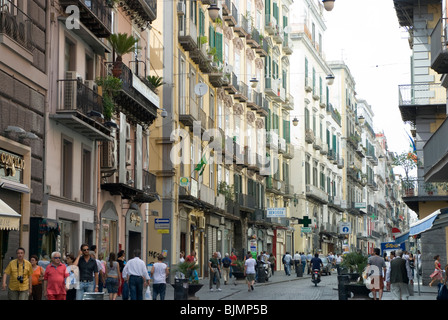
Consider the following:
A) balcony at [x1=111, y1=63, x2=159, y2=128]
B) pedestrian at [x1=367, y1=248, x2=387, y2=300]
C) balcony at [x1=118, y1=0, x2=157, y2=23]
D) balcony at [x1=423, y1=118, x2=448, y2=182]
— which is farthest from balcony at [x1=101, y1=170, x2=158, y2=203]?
balcony at [x1=423, y1=118, x2=448, y2=182]

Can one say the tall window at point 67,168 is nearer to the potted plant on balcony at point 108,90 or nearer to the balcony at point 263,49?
the potted plant on balcony at point 108,90

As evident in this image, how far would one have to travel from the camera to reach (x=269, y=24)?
58781 mm

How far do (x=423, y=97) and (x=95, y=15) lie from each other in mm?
16162

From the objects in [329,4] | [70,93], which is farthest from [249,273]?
[329,4]

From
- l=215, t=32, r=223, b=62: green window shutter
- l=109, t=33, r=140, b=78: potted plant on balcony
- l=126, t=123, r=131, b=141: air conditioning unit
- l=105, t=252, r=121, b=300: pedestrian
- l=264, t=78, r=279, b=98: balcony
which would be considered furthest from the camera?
l=264, t=78, r=279, b=98: balcony

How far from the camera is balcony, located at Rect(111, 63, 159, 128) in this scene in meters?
30.1

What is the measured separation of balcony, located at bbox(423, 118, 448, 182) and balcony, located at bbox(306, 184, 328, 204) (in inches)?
1437

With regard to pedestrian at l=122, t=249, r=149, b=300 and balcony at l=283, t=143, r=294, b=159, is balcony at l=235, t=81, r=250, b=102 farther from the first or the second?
pedestrian at l=122, t=249, r=149, b=300

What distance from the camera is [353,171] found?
9175 centimetres

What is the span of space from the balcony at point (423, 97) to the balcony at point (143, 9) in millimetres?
10796

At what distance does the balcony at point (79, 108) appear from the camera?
24.4 metres
